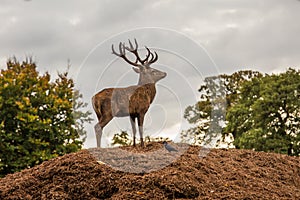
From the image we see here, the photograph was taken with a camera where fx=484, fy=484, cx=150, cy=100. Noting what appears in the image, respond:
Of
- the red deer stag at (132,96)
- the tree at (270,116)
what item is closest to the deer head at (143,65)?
the red deer stag at (132,96)

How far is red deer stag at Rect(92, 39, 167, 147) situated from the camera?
26.3 ft

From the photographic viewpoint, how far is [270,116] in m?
21.4

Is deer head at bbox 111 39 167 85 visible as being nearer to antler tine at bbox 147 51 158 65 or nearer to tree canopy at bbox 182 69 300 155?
antler tine at bbox 147 51 158 65

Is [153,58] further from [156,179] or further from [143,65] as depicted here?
[156,179]

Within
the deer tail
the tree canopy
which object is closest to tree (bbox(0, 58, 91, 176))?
the tree canopy

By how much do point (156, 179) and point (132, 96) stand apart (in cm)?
156

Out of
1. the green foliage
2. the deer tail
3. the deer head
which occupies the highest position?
the deer head

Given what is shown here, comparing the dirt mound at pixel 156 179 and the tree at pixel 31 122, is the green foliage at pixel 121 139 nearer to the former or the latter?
the dirt mound at pixel 156 179

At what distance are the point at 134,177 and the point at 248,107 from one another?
1601 cm

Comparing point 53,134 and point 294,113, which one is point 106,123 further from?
point 294,113

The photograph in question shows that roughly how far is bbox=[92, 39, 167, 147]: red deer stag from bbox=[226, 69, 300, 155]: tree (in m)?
13.2

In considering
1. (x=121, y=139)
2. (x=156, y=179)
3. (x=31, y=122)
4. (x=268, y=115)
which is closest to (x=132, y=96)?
(x=121, y=139)

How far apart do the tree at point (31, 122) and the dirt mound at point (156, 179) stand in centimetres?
730

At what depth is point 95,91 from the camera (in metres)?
7.97
